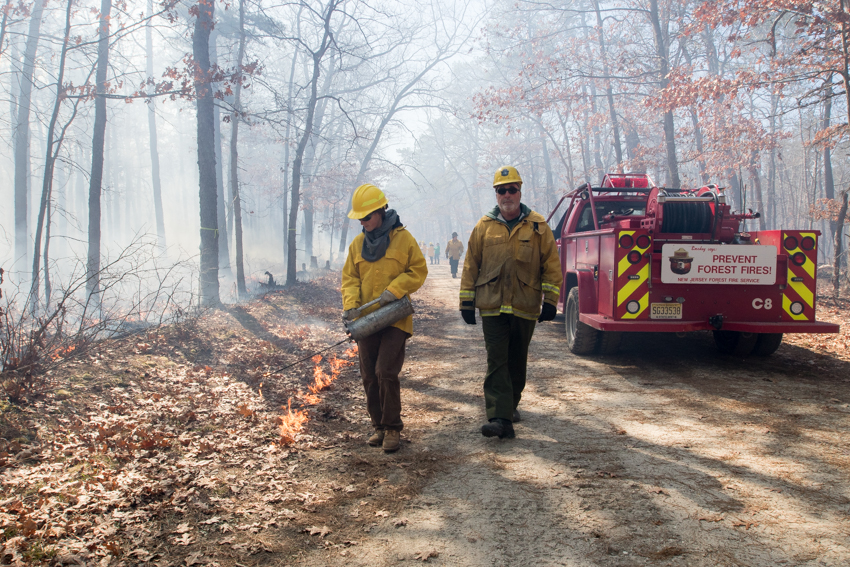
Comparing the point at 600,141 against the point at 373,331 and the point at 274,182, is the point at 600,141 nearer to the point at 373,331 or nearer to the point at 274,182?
the point at 274,182

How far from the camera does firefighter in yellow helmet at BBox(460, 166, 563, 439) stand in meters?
4.58

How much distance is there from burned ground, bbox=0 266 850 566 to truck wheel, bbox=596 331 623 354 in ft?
1.43

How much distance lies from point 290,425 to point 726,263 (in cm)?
510

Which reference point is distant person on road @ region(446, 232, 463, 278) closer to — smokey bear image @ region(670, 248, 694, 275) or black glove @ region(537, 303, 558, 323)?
smokey bear image @ region(670, 248, 694, 275)

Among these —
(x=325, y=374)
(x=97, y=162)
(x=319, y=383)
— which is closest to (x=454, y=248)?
(x=97, y=162)

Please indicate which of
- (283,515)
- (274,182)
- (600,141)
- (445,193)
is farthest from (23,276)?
(445,193)

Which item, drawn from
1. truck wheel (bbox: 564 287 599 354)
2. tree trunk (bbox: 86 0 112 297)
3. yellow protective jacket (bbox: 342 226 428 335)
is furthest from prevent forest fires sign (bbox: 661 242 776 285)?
tree trunk (bbox: 86 0 112 297)

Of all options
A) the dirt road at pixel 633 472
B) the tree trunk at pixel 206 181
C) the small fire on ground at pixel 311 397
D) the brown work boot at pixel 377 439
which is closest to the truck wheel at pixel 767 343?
the dirt road at pixel 633 472

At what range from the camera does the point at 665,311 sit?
6664 mm

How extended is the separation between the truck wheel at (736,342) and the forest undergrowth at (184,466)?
4.92 metres

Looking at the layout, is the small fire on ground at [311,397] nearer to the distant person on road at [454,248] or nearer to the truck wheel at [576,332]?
the truck wheel at [576,332]

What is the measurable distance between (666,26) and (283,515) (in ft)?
77.6

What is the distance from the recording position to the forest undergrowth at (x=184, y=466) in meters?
Answer: 3.03

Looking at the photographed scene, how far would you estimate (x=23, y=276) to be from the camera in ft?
74.4
